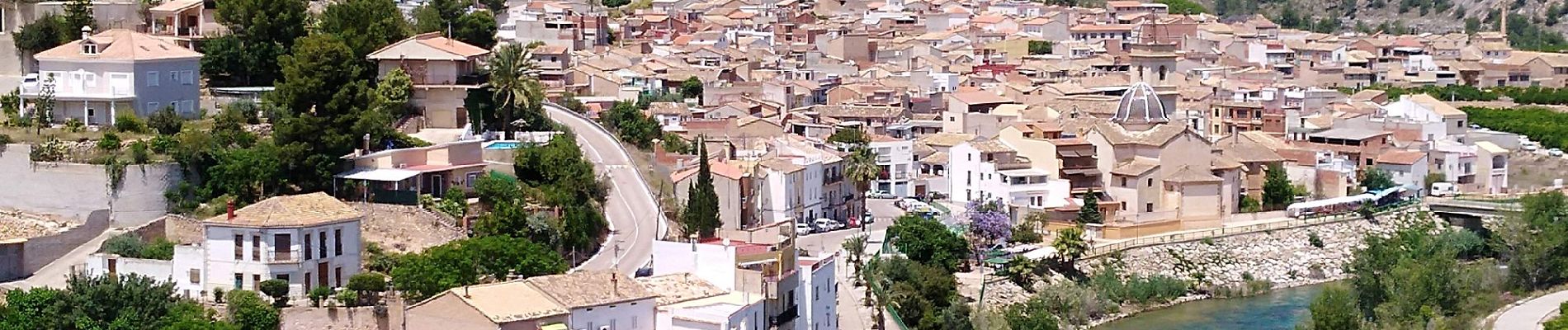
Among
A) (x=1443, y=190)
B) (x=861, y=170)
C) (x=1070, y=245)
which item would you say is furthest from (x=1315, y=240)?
(x=861, y=170)

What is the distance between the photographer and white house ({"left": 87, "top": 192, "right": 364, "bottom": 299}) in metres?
24.4

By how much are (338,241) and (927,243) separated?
10423 millimetres

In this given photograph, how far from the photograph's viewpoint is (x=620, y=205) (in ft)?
101

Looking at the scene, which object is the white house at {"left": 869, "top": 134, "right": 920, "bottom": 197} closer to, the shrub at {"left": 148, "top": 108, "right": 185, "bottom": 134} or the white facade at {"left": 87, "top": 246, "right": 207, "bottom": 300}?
the shrub at {"left": 148, "top": 108, "right": 185, "bottom": 134}

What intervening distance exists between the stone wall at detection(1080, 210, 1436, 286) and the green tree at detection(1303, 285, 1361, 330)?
23.6 ft

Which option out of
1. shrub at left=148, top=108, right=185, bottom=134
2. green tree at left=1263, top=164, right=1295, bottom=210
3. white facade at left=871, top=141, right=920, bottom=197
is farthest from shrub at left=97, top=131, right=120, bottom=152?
green tree at left=1263, top=164, right=1295, bottom=210

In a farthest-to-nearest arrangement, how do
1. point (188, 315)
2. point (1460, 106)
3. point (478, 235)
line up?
point (1460, 106)
point (478, 235)
point (188, 315)

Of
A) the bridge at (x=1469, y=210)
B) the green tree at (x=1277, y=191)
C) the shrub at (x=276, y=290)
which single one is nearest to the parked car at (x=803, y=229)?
the green tree at (x=1277, y=191)

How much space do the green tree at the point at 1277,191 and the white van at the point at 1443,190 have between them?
11.3 ft

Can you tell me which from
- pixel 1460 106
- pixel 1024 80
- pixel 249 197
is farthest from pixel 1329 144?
pixel 249 197

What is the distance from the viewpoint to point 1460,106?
60.6 m

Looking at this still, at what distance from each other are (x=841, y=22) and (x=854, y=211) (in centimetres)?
2794

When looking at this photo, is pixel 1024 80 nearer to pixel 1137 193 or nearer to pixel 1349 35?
pixel 1137 193

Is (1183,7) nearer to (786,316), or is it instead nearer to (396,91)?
(396,91)
